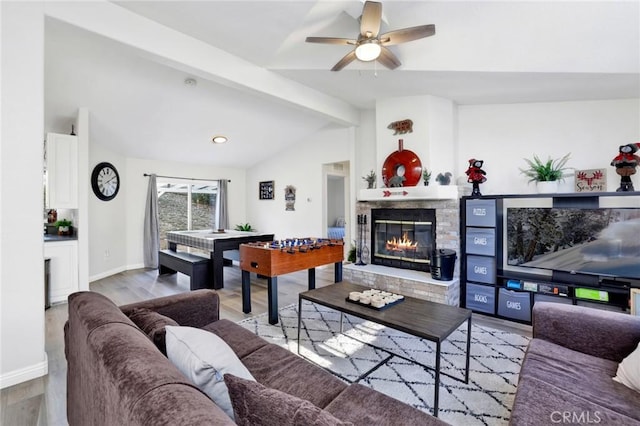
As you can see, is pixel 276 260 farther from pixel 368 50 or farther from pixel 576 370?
pixel 576 370

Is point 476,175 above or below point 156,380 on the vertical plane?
above

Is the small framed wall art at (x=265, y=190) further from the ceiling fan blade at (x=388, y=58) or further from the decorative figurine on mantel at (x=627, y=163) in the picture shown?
the decorative figurine on mantel at (x=627, y=163)

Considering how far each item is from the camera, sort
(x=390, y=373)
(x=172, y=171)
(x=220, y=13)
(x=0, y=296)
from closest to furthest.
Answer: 1. (x=0, y=296)
2. (x=390, y=373)
3. (x=220, y=13)
4. (x=172, y=171)

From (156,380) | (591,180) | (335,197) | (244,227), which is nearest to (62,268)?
(244,227)

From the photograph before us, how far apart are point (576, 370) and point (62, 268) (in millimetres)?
5261

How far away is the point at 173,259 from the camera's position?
4875mm

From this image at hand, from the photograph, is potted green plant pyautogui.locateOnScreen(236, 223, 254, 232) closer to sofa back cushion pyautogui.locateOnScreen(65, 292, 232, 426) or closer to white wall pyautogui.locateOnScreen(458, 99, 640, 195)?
white wall pyautogui.locateOnScreen(458, 99, 640, 195)

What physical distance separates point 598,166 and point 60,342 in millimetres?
5776

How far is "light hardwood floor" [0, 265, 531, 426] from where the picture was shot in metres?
1.85

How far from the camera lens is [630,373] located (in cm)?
144

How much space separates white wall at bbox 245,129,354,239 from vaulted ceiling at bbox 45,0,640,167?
1.15 meters

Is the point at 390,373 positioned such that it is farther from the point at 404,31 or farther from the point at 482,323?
the point at 404,31

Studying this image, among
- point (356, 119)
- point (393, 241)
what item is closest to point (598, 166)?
point (393, 241)
